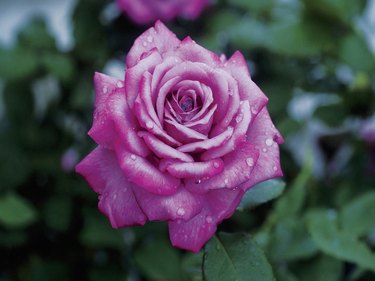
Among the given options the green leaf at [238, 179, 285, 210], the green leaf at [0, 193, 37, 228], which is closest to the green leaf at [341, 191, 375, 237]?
the green leaf at [238, 179, 285, 210]

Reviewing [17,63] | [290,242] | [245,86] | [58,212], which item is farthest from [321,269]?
[17,63]

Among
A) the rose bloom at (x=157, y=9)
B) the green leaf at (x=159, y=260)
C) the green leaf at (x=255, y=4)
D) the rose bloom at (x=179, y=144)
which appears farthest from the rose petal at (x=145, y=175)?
the green leaf at (x=255, y=4)

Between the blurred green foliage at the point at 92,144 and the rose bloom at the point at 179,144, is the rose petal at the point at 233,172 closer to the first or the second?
the rose bloom at the point at 179,144

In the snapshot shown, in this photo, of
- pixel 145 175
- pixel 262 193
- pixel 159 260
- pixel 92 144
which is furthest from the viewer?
pixel 92 144

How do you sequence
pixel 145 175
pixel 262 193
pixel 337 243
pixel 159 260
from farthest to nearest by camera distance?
pixel 159 260 → pixel 337 243 → pixel 262 193 → pixel 145 175

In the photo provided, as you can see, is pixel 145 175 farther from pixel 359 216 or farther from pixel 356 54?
pixel 356 54

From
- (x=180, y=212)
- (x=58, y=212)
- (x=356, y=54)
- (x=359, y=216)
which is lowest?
(x=58, y=212)

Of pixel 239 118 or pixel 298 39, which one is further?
pixel 298 39
